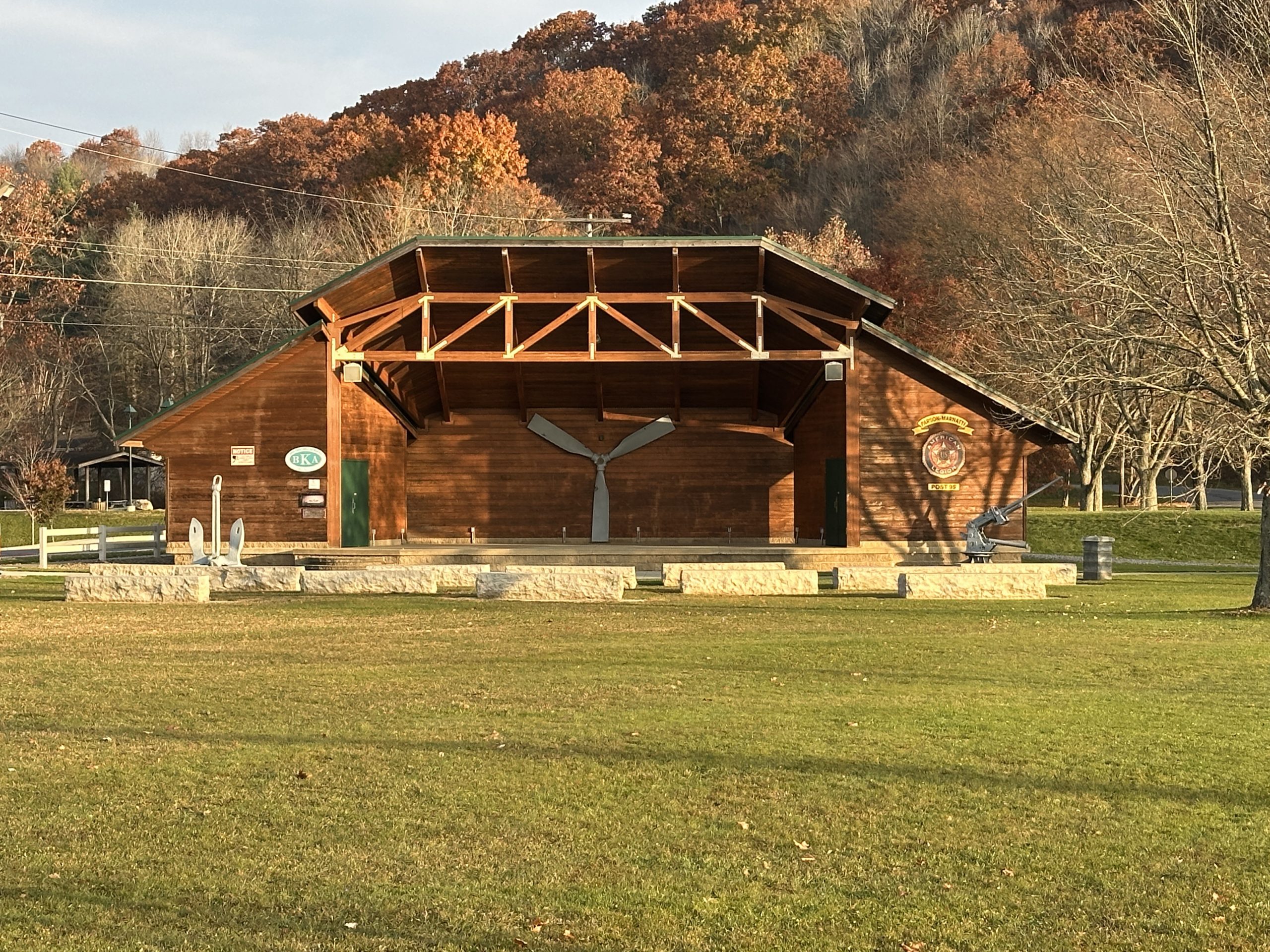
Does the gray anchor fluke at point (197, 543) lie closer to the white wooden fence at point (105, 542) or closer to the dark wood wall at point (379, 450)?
the white wooden fence at point (105, 542)

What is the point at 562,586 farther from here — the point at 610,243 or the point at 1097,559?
the point at 1097,559

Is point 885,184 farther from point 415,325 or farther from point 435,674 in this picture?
point 435,674

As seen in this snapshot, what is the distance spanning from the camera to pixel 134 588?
21.0 metres

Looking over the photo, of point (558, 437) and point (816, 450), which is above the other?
point (558, 437)

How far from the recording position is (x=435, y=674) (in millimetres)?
12914

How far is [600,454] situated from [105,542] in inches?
→ 438

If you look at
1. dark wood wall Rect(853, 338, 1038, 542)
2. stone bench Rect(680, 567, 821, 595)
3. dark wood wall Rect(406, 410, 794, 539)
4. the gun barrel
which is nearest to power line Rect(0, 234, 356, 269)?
dark wood wall Rect(406, 410, 794, 539)

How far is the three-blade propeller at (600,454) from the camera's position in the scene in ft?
109

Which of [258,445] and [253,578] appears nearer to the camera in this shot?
[253,578]

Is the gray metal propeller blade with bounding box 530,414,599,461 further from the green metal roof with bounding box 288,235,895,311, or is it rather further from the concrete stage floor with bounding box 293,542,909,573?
the green metal roof with bounding box 288,235,895,311

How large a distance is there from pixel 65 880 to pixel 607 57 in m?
94.7

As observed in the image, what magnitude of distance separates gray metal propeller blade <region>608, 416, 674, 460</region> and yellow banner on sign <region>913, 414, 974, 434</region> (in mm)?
6588

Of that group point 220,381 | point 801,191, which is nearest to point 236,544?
point 220,381

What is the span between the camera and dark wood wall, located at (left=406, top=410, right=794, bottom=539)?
111 feet
